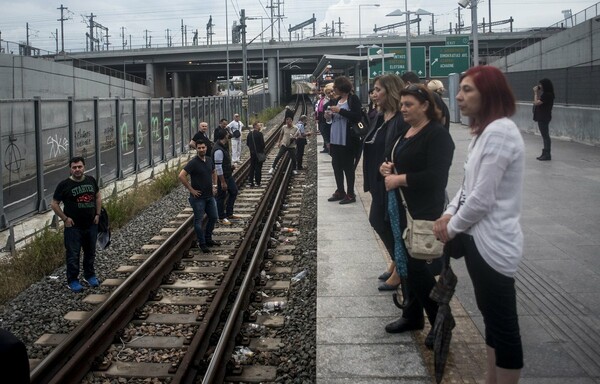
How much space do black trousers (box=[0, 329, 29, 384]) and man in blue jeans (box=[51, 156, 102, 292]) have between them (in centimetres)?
671

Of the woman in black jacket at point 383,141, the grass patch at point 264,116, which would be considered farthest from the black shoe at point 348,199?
the grass patch at point 264,116

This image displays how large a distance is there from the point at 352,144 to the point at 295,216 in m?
2.62

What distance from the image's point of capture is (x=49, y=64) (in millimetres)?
35969

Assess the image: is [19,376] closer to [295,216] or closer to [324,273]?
[324,273]

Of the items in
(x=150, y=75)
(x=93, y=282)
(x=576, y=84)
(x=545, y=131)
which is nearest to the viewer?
(x=93, y=282)

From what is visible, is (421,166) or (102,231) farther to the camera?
(102,231)

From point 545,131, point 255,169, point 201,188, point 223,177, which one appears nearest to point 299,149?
point 255,169

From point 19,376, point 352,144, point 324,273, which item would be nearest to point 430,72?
point 352,144

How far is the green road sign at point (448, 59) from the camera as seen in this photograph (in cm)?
3734

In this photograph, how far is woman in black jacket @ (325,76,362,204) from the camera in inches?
410

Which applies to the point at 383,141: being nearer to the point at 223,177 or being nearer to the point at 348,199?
the point at 348,199

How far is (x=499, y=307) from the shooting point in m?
3.48

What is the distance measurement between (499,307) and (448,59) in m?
35.8

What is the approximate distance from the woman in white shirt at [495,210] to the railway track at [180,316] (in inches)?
99.3
